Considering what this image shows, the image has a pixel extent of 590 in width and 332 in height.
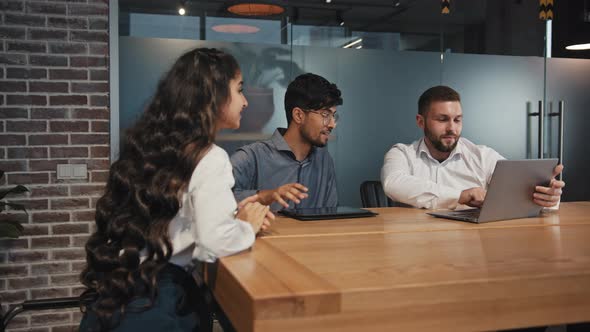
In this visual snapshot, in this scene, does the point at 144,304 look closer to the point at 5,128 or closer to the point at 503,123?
the point at 5,128

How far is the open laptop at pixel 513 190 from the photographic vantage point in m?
1.89

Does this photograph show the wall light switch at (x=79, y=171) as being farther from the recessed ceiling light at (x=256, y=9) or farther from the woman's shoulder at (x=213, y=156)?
the woman's shoulder at (x=213, y=156)

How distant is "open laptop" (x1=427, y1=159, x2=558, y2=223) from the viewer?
6.21ft

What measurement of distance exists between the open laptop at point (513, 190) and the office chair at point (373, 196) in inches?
29.6

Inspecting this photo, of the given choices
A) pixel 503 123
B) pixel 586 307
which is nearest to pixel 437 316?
pixel 586 307

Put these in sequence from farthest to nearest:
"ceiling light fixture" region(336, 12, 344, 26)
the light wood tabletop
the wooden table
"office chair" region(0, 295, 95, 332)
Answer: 1. "ceiling light fixture" region(336, 12, 344, 26)
2. the light wood tabletop
3. "office chair" region(0, 295, 95, 332)
4. the wooden table

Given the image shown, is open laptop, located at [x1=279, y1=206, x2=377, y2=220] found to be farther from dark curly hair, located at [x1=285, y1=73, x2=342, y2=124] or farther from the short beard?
dark curly hair, located at [x1=285, y1=73, x2=342, y2=124]

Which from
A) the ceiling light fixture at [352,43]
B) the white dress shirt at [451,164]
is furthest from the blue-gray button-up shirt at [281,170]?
the ceiling light fixture at [352,43]

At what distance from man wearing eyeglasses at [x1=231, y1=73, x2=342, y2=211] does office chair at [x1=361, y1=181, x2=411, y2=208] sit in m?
0.17

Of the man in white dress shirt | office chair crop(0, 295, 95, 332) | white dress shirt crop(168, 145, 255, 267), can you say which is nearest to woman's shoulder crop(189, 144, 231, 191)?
white dress shirt crop(168, 145, 255, 267)

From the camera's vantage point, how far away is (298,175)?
9.43 ft

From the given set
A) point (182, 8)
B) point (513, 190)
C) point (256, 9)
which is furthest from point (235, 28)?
point (513, 190)

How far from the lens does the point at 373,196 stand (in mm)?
2914

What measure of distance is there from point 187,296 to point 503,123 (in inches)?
147
